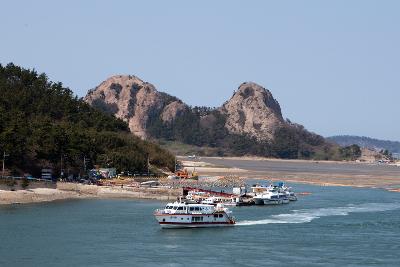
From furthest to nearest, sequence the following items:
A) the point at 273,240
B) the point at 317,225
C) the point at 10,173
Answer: the point at 10,173 → the point at 317,225 → the point at 273,240

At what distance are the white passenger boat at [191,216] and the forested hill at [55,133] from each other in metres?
41.8

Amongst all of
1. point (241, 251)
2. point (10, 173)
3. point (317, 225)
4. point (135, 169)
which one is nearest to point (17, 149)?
point (10, 173)

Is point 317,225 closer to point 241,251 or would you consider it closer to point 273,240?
point 273,240

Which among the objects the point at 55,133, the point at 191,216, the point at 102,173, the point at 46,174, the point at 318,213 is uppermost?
the point at 55,133

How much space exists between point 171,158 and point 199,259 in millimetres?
106664

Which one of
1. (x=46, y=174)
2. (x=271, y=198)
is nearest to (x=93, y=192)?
(x=46, y=174)

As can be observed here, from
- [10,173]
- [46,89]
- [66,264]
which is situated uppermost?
[46,89]

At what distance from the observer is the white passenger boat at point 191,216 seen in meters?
77.8

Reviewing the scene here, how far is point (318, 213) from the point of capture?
9469cm

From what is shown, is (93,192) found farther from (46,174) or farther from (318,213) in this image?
(318,213)

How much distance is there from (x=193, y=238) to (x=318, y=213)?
25.8 m

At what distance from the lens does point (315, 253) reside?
213 feet

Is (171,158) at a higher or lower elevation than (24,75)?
lower

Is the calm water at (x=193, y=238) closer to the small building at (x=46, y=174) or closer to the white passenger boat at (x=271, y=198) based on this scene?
the white passenger boat at (x=271, y=198)
